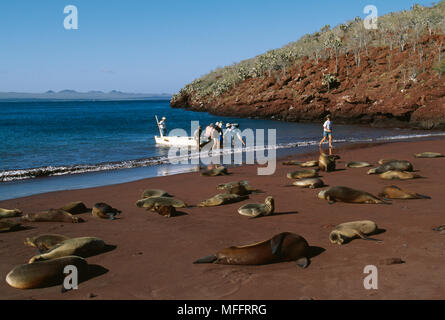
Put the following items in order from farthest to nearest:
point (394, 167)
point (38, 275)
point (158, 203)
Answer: point (394, 167) → point (158, 203) → point (38, 275)

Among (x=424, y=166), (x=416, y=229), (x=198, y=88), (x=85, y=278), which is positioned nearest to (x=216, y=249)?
(x=85, y=278)

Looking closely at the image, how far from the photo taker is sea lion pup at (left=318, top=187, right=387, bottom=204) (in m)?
9.32

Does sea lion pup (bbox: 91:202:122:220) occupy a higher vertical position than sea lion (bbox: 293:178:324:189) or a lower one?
lower

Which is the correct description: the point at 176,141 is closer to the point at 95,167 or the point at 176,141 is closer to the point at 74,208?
the point at 95,167

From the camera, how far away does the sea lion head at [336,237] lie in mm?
6610

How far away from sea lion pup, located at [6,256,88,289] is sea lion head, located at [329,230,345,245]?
3.87 metres

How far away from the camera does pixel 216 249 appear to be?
6.75 metres

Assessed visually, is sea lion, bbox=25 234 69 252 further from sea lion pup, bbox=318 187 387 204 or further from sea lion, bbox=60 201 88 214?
sea lion pup, bbox=318 187 387 204

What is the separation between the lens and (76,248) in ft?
21.1

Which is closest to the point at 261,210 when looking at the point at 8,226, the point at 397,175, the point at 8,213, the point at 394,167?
the point at 8,226

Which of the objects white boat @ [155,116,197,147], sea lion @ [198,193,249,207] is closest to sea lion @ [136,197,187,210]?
sea lion @ [198,193,249,207]

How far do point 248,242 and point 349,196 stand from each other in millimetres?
3353

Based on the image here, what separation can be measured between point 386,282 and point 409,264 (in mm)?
787

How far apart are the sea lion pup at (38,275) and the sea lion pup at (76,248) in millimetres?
533
